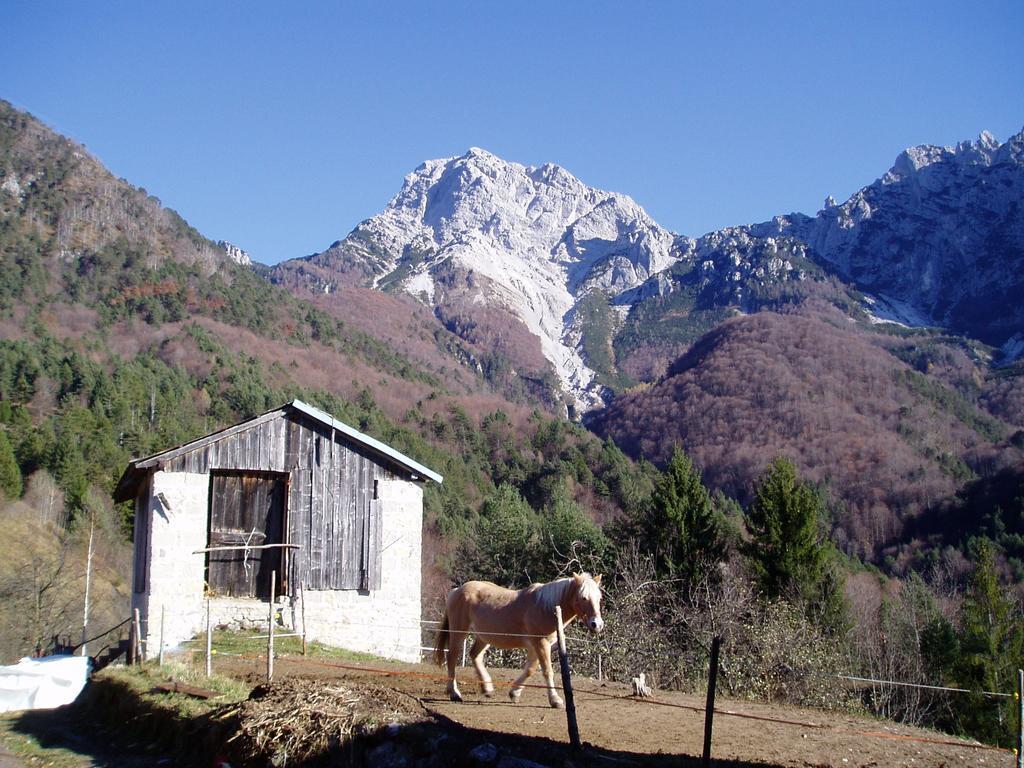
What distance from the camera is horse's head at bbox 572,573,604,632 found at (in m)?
9.57

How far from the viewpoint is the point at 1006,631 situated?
33.0 meters

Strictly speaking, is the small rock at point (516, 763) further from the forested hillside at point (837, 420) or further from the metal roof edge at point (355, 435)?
the forested hillside at point (837, 420)

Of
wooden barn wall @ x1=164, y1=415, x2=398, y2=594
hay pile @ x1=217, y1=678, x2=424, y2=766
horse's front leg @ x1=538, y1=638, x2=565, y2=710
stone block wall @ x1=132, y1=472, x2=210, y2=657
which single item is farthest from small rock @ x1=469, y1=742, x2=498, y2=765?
wooden barn wall @ x1=164, y1=415, x2=398, y2=594

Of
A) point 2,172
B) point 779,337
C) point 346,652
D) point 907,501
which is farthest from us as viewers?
point 779,337

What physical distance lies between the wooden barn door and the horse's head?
11.2 m

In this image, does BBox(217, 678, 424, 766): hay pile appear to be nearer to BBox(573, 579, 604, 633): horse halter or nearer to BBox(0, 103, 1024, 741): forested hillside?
BBox(573, 579, 604, 633): horse halter

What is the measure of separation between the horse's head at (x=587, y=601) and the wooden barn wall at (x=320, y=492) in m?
10.9

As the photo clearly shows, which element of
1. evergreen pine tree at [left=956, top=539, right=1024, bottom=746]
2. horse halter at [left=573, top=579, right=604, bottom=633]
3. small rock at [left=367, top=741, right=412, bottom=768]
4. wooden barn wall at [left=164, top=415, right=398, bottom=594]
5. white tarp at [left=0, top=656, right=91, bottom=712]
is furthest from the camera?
evergreen pine tree at [left=956, top=539, right=1024, bottom=746]

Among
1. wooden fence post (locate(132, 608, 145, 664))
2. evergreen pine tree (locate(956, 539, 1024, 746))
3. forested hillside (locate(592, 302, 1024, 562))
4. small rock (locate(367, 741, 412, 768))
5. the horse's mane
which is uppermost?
forested hillside (locate(592, 302, 1024, 562))

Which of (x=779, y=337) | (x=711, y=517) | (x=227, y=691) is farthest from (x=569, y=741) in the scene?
(x=779, y=337)

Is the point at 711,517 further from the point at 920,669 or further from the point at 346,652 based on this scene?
the point at 346,652

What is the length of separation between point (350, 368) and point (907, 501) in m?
76.4

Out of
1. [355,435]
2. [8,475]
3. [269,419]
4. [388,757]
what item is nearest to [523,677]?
[388,757]

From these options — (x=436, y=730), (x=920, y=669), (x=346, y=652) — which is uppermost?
(x=436, y=730)
